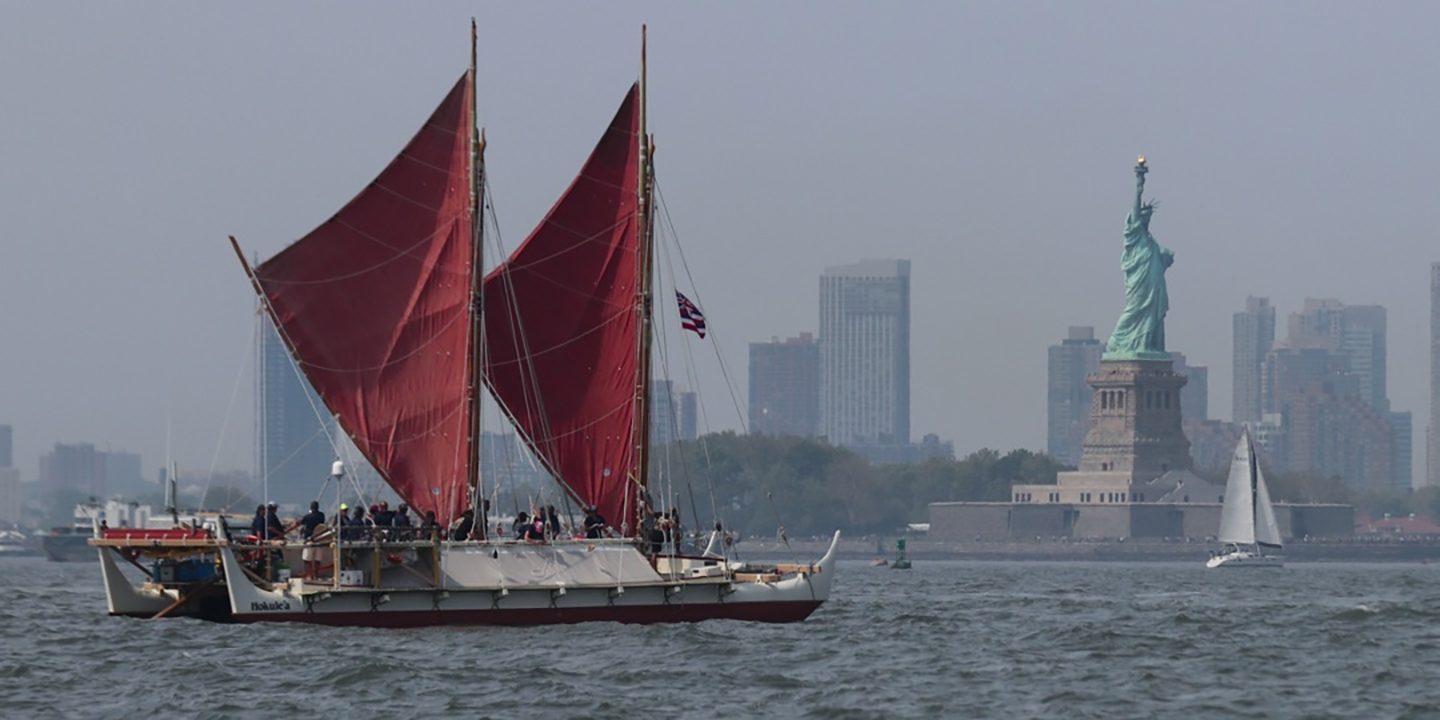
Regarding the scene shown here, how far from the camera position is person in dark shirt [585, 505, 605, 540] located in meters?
63.4

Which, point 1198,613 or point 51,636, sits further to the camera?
point 1198,613

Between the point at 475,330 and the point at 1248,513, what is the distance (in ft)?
448

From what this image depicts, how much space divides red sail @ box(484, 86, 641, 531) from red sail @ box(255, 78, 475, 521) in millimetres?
1602

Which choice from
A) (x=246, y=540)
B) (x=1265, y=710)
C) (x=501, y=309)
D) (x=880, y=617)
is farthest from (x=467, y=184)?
(x=1265, y=710)

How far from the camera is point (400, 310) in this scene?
63531 millimetres

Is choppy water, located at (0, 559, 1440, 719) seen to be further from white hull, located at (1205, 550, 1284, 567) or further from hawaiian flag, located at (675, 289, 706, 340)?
white hull, located at (1205, 550, 1284, 567)

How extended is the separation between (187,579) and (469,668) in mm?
11729

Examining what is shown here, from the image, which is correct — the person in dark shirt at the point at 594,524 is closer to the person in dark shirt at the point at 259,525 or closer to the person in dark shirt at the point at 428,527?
the person in dark shirt at the point at 428,527

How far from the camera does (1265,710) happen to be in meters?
47.3

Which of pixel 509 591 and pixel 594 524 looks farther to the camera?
pixel 594 524

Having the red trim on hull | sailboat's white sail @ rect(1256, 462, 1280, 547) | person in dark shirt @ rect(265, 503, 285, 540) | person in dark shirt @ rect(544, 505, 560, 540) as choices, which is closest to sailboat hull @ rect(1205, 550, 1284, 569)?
sailboat's white sail @ rect(1256, 462, 1280, 547)

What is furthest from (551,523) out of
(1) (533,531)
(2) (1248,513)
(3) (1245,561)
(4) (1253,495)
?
(4) (1253,495)

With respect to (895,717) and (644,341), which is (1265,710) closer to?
(895,717)

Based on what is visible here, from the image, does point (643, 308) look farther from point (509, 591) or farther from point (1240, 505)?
point (1240, 505)
